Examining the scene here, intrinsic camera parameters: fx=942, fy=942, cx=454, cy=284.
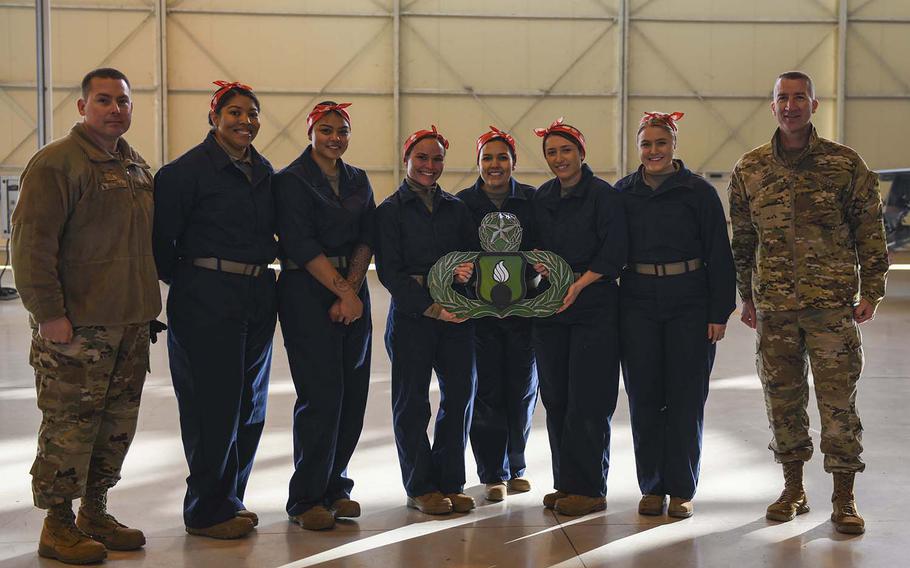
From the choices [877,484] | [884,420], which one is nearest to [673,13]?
[884,420]

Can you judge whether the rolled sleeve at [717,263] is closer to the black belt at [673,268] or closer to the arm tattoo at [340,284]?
the black belt at [673,268]

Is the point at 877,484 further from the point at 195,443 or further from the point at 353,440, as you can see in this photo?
the point at 195,443

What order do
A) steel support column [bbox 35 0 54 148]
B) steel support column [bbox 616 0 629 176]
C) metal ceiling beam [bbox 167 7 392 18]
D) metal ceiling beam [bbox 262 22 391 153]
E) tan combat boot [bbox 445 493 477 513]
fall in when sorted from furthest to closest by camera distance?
steel support column [bbox 616 0 629 176]
metal ceiling beam [bbox 262 22 391 153]
metal ceiling beam [bbox 167 7 392 18]
steel support column [bbox 35 0 54 148]
tan combat boot [bbox 445 493 477 513]

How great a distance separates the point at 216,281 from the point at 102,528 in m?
1.07

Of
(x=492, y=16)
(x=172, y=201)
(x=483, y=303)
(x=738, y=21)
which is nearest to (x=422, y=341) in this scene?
(x=483, y=303)

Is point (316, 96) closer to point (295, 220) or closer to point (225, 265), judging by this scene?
point (295, 220)

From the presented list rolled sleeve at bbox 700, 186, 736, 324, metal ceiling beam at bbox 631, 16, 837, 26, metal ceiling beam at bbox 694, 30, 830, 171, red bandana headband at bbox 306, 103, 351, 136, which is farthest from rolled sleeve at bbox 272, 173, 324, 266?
metal ceiling beam at bbox 631, 16, 837, 26

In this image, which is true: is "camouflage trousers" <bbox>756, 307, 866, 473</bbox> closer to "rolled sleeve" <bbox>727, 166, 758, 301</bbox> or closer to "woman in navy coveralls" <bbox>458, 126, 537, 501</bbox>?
"rolled sleeve" <bbox>727, 166, 758, 301</bbox>

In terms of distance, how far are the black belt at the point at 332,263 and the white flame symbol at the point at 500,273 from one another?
2.06ft

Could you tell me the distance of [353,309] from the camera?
12.5 feet

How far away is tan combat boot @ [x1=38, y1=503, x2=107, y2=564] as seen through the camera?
3471mm

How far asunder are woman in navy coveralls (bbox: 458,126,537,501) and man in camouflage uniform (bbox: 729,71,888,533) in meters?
1.02

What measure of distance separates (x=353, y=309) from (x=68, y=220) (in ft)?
3.68

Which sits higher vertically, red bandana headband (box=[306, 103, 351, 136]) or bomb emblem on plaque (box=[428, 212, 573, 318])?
red bandana headband (box=[306, 103, 351, 136])
